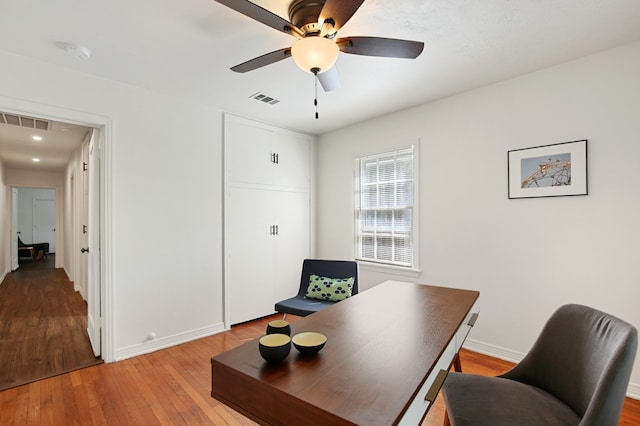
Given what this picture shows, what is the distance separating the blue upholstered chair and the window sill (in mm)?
568

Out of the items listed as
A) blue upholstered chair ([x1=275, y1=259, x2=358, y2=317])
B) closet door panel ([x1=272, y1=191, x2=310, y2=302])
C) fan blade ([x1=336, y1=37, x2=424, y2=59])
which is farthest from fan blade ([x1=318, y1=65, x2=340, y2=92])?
closet door panel ([x1=272, y1=191, x2=310, y2=302])

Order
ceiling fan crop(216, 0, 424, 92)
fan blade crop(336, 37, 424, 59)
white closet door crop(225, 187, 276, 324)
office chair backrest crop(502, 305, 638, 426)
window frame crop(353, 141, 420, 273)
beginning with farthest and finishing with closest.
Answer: white closet door crop(225, 187, 276, 324), window frame crop(353, 141, 420, 273), fan blade crop(336, 37, 424, 59), ceiling fan crop(216, 0, 424, 92), office chair backrest crop(502, 305, 638, 426)

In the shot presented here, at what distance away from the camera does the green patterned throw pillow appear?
10.2ft

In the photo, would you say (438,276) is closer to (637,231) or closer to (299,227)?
(637,231)

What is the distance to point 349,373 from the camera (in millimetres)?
980

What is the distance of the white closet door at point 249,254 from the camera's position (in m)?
3.63

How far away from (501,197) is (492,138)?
22.5 inches

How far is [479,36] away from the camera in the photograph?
81.8 inches

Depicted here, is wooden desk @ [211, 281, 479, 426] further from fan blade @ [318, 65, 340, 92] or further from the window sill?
the window sill

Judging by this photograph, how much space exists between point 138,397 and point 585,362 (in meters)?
2.68

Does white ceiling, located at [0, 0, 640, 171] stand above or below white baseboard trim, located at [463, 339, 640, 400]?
above

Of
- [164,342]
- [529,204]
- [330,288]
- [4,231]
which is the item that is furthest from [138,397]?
[4,231]

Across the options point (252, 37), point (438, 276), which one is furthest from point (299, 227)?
point (252, 37)

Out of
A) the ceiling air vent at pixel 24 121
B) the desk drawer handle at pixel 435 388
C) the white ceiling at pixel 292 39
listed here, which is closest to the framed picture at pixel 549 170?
the white ceiling at pixel 292 39
